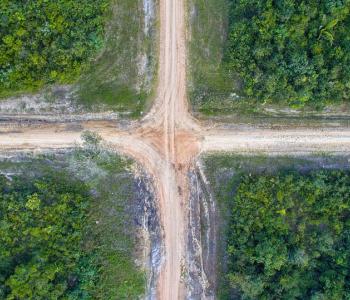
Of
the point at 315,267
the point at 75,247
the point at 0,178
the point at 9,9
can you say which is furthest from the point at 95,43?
the point at 315,267

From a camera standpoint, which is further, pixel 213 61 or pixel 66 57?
pixel 213 61

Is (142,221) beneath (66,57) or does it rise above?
beneath

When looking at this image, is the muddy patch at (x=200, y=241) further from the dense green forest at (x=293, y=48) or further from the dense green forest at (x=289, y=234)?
the dense green forest at (x=293, y=48)

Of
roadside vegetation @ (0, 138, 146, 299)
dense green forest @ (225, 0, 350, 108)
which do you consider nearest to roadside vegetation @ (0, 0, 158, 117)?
roadside vegetation @ (0, 138, 146, 299)

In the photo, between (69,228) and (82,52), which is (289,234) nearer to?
(69,228)

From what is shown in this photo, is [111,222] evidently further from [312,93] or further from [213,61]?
[312,93]
